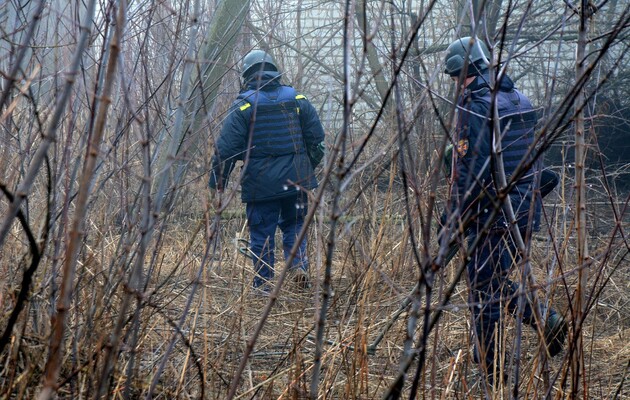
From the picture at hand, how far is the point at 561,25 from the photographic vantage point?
1668mm

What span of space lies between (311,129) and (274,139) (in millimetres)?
290

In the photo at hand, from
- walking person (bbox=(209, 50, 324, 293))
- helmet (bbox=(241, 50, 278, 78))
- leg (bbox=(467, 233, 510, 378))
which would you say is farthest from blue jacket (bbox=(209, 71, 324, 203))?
leg (bbox=(467, 233, 510, 378))

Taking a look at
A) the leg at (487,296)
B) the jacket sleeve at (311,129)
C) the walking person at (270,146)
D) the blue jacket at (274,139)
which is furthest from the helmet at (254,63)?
the leg at (487,296)

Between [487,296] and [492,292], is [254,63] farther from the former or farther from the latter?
[492,292]

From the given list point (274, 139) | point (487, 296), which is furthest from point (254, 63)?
point (487, 296)

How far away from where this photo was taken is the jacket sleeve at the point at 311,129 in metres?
5.23

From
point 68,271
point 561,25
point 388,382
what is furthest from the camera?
point 388,382

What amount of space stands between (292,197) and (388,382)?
99.8 inches

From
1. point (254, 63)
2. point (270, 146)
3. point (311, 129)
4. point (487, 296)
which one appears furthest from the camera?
point (311, 129)

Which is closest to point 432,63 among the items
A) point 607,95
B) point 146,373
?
point 607,95

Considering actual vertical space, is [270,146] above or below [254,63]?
below

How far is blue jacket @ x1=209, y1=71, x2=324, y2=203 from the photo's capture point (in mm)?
5035

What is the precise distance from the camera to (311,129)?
17.3 feet

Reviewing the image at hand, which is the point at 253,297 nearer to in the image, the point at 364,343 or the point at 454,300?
the point at 454,300
